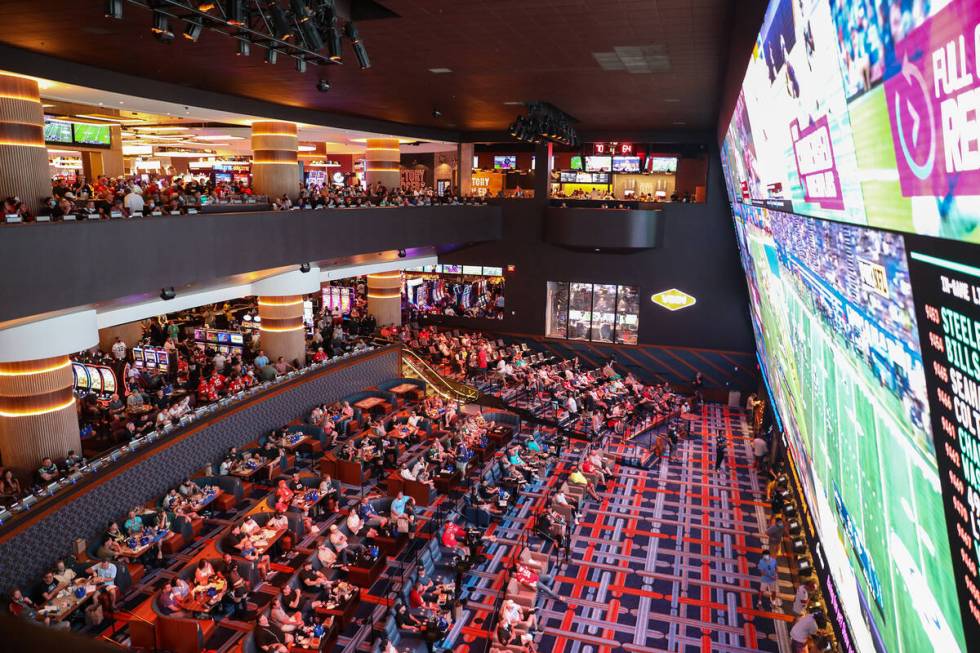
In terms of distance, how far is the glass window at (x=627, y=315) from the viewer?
78.2 ft

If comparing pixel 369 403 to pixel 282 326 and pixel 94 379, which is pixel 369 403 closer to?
pixel 282 326

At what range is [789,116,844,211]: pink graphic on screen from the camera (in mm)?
3582

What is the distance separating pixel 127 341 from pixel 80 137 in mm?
6234

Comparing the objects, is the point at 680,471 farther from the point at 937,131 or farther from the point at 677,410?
the point at 937,131

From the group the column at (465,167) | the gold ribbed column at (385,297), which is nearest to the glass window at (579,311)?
the column at (465,167)

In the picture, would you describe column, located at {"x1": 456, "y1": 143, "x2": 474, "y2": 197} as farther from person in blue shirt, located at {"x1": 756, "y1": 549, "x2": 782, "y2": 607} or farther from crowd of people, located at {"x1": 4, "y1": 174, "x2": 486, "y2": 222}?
person in blue shirt, located at {"x1": 756, "y1": 549, "x2": 782, "y2": 607}

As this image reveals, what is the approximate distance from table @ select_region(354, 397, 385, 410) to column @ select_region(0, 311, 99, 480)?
24.0ft

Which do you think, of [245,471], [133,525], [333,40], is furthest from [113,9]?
[245,471]

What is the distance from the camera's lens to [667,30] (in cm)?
880

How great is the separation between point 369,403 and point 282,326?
10.1ft

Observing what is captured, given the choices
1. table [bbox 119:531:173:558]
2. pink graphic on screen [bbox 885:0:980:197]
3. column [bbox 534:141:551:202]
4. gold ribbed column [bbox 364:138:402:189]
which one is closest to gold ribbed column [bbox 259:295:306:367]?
gold ribbed column [bbox 364:138:402:189]

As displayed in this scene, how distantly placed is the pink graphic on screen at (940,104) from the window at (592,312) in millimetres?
21796

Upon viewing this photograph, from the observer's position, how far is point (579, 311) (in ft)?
80.6

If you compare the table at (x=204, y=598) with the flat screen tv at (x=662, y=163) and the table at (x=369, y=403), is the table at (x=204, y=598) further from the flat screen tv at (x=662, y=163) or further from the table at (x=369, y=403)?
the flat screen tv at (x=662, y=163)
